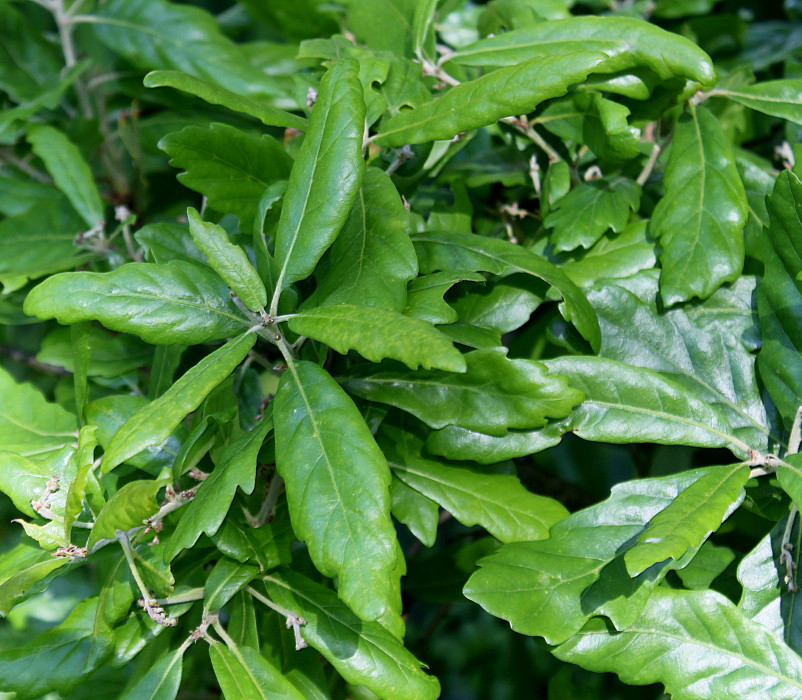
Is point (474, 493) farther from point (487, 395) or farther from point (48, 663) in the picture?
point (48, 663)

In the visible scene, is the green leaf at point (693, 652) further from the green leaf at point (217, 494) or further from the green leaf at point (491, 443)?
the green leaf at point (217, 494)

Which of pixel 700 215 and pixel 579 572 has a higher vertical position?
pixel 700 215

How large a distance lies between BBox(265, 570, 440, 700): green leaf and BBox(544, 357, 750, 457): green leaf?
31cm

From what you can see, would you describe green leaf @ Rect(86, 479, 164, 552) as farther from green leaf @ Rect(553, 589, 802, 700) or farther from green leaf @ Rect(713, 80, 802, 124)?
green leaf @ Rect(713, 80, 802, 124)

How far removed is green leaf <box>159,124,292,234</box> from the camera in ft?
3.10

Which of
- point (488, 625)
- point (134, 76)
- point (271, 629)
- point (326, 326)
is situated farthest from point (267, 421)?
point (488, 625)

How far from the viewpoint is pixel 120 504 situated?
804 mm

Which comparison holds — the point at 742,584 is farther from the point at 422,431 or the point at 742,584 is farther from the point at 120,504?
the point at 120,504

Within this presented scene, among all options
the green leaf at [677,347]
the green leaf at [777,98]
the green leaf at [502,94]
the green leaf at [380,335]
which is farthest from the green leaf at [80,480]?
the green leaf at [777,98]

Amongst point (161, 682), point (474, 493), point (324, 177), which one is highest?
point (324, 177)

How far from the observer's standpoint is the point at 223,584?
2.81 ft

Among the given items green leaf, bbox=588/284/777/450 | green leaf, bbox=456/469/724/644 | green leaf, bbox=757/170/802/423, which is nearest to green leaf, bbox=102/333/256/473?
green leaf, bbox=456/469/724/644

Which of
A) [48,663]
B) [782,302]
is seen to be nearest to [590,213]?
[782,302]

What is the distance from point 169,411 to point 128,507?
0.13 meters
